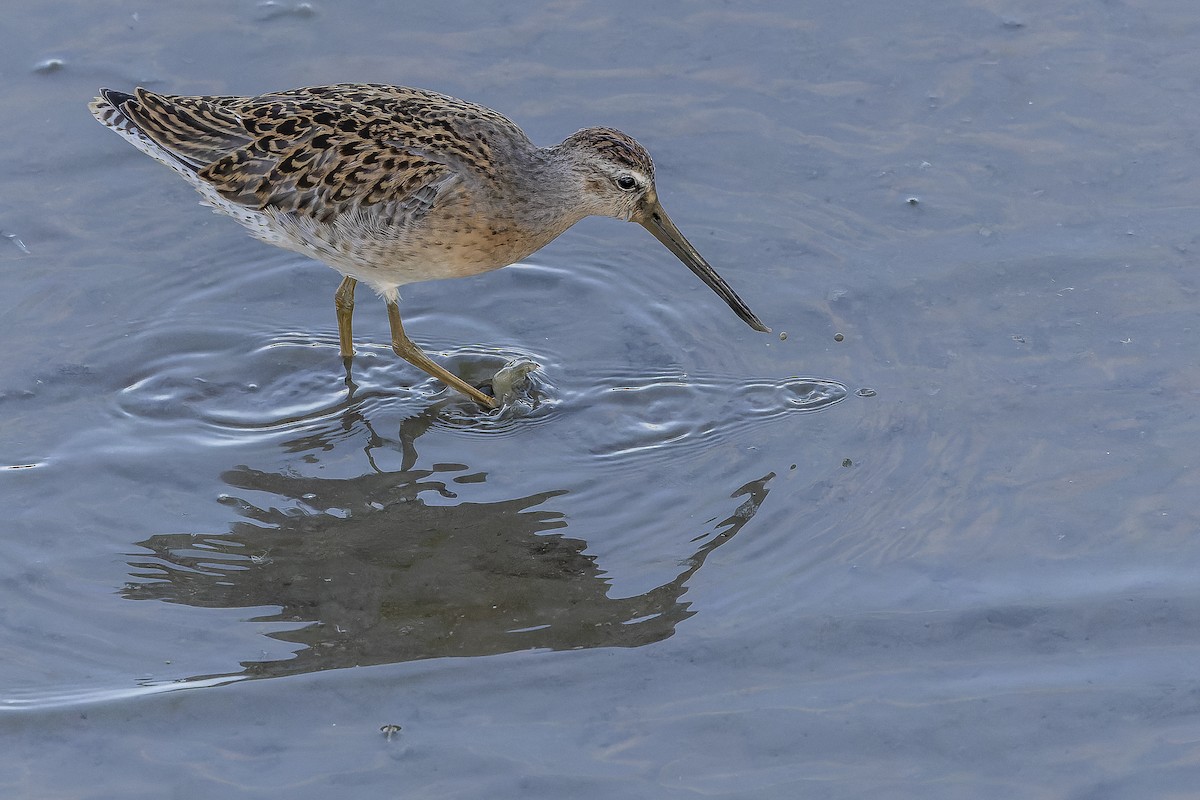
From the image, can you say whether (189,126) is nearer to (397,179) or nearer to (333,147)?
(333,147)

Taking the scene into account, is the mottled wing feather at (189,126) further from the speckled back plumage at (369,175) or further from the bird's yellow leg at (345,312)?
the bird's yellow leg at (345,312)

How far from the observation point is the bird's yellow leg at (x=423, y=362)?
6000mm

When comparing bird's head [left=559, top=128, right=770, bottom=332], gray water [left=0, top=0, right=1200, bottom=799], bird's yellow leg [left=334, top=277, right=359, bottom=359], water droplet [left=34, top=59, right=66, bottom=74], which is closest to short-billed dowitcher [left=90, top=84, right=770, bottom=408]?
bird's head [left=559, top=128, right=770, bottom=332]

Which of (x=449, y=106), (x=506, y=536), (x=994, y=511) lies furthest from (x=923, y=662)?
(x=449, y=106)

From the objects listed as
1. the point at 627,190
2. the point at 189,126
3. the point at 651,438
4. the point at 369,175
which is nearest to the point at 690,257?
Answer: the point at 627,190

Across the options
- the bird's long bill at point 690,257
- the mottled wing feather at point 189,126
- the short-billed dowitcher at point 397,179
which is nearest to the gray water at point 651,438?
the bird's long bill at point 690,257

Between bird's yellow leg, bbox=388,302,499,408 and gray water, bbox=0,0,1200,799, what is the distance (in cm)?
10

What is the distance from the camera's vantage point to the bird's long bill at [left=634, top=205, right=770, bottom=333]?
6125mm

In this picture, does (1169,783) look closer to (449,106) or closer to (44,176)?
(449,106)

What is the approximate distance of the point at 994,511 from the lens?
5316 mm

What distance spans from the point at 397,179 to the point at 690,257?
4.27 ft

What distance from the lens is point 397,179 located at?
18.7 feet

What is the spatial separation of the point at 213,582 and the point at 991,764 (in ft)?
8.85

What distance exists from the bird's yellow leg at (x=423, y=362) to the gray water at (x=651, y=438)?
95 mm
